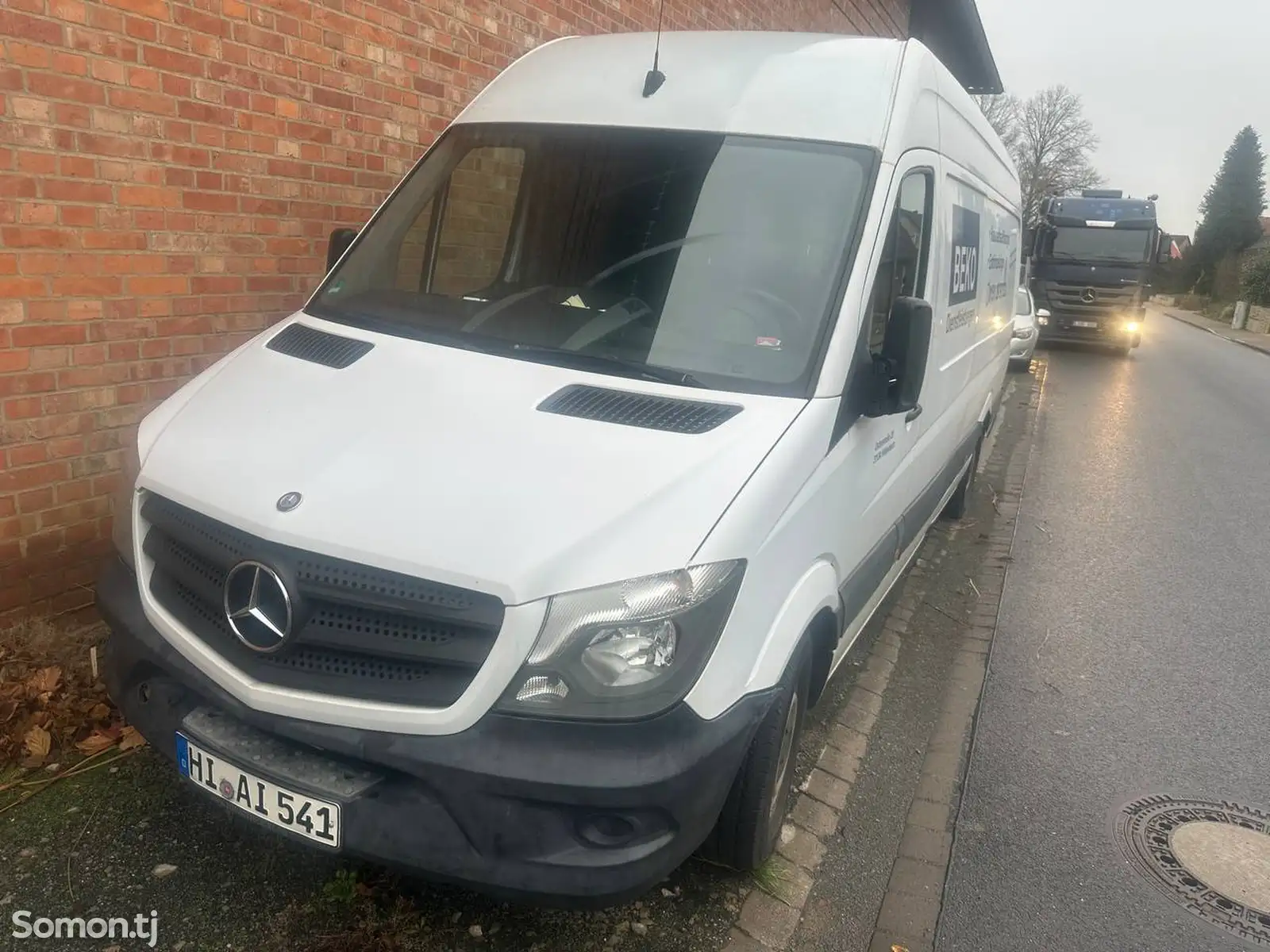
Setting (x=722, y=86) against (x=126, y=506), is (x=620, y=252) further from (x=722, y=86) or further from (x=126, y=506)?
(x=126, y=506)

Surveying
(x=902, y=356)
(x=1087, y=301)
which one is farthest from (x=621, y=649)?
(x=1087, y=301)

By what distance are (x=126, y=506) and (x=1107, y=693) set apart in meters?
4.24

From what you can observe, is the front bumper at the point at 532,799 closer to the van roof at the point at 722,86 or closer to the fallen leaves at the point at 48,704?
the fallen leaves at the point at 48,704

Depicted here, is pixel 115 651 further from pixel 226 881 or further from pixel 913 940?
pixel 913 940

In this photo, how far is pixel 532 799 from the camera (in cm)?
218

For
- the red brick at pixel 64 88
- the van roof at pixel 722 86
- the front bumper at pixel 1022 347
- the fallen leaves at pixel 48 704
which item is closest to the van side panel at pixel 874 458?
the van roof at pixel 722 86

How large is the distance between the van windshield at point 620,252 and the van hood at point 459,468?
0.21 m

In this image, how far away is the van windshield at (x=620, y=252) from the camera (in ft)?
9.82

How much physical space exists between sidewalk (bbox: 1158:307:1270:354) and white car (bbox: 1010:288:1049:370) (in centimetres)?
1545

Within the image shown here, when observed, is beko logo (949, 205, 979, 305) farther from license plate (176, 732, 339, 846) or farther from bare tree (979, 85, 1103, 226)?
bare tree (979, 85, 1103, 226)

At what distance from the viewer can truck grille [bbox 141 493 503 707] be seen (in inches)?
87.7

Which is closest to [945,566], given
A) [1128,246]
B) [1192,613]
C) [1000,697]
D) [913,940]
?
[1192,613]

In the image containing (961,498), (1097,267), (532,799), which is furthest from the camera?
(1097,267)

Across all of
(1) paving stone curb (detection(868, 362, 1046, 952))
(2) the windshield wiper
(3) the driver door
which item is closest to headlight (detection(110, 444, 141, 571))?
(2) the windshield wiper
